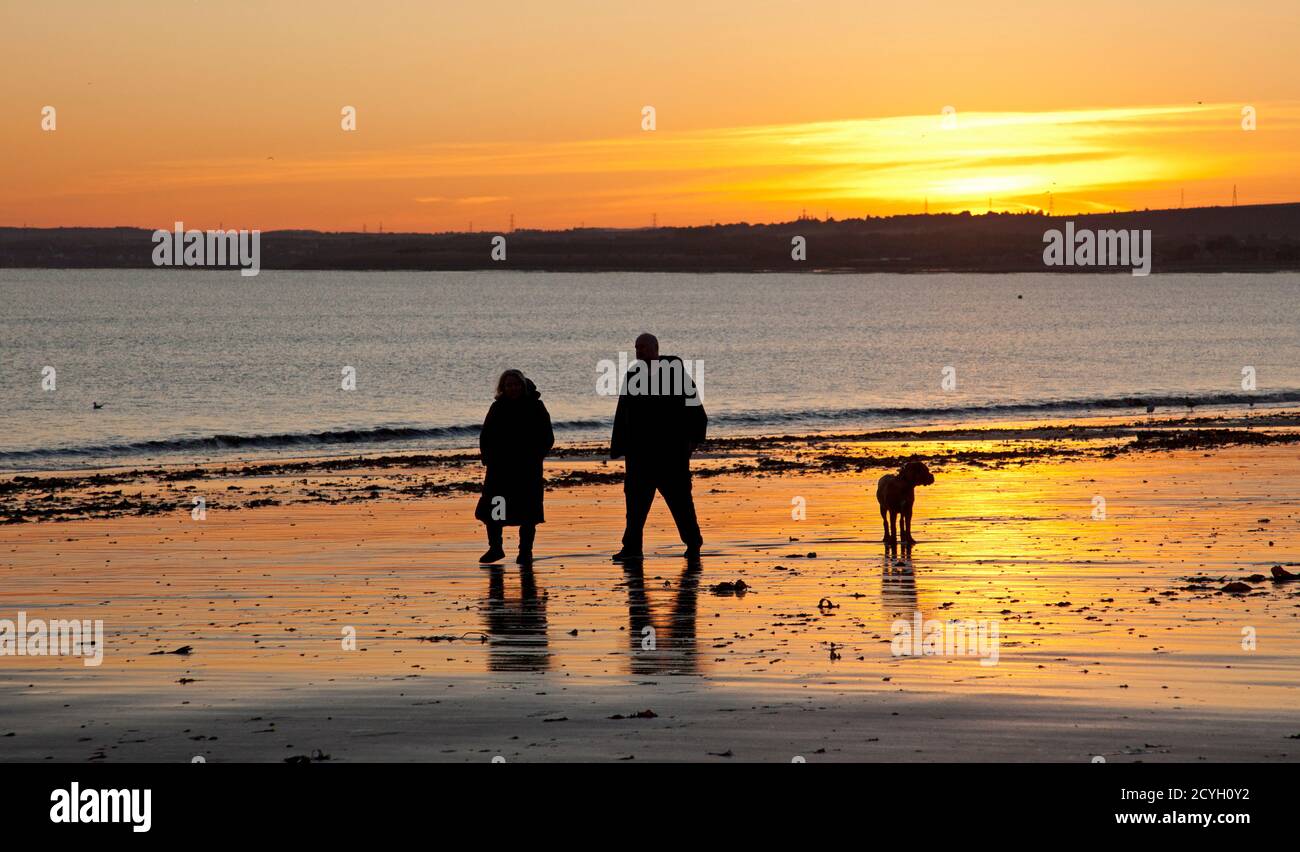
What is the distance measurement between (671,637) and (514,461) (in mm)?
4319

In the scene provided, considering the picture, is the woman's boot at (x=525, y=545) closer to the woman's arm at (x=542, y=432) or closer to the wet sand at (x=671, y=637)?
the wet sand at (x=671, y=637)

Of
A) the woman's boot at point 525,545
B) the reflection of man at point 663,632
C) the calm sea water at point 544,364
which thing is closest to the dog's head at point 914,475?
the reflection of man at point 663,632

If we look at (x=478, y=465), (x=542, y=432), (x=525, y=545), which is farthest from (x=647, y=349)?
(x=478, y=465)

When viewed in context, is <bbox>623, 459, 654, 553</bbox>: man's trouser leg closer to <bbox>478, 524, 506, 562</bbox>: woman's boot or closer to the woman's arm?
the woman's arm

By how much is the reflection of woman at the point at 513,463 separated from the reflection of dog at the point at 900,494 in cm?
314

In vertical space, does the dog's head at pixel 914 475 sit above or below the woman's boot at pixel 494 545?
above

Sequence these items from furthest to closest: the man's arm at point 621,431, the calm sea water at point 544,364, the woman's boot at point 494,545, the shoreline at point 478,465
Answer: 1. the calm sea water at point 544,364
2. the shoreline at point 478,465
3. the woman's boot at point 494,545
4. the man's arm at point 621,431

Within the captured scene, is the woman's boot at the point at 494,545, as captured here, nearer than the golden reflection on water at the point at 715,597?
No

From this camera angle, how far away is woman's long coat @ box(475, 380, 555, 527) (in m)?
13.8

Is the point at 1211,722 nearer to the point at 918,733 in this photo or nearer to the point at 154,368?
the point at 918,733

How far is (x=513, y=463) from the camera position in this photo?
45.2 feet

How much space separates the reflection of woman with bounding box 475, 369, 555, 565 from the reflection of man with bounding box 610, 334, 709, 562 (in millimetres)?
771

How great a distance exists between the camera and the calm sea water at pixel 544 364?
40.7 metres
